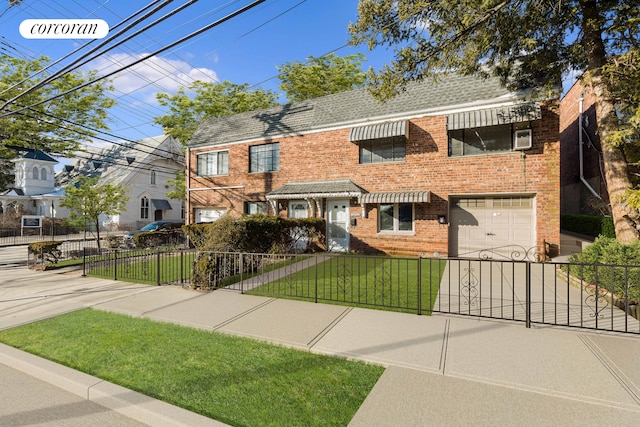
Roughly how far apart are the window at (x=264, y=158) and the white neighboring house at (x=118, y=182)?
19.0m

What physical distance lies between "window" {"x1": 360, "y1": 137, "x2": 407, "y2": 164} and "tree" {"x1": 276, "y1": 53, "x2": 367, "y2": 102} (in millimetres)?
13283

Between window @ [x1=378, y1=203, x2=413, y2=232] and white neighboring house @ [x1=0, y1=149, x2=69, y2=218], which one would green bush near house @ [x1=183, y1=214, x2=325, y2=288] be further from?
white neighboring house @ [x1=0, y1=149, x2=69, y2=218]

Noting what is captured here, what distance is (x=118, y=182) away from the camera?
31.0m

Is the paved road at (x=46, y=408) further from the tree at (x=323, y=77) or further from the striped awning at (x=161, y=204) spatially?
the striped awning at (x=161, y=204)

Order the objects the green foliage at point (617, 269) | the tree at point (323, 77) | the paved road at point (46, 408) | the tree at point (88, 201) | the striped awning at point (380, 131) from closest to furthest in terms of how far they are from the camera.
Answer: the paved road at point (46, 408) < the green foliage at point (617, 269) < the striped awning at point (380, 131) < the tree at point (88, 201) < the tree at point (323, 77)

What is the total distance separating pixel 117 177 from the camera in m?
32.7

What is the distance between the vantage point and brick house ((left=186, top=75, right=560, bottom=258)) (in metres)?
10.8

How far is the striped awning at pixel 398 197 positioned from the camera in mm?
11844

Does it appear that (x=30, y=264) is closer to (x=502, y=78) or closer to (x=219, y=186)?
(x=219, y=186)

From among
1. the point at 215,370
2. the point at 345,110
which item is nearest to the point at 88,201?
the point at 345,110

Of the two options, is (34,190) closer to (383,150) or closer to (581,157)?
(383,150)

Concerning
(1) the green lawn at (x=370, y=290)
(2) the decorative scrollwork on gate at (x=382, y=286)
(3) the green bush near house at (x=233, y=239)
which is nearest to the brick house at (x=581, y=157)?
(1) the green lawn at (x=370, y=290)

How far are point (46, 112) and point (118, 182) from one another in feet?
38.1

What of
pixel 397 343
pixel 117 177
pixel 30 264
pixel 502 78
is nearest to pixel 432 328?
pixel 397 343
